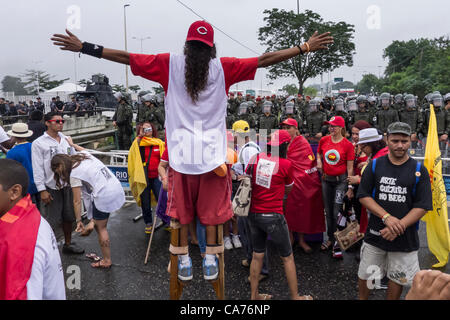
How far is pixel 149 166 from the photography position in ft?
19.6

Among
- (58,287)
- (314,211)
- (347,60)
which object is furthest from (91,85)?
(58,287)

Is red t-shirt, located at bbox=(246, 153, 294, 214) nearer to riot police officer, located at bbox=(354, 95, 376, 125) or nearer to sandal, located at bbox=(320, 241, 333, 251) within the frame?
sandal, located at bbox=(320, 241, 333, 251)

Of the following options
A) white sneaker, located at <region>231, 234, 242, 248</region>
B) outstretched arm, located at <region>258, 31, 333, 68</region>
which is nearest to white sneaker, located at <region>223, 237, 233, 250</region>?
white sneaker, located at <region>231, 234, 242, 248</region>

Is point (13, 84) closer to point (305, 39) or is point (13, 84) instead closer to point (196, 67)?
point (305, 39)

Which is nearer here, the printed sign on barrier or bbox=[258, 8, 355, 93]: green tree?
the printed sign on barrier

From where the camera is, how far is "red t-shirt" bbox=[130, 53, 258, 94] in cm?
259

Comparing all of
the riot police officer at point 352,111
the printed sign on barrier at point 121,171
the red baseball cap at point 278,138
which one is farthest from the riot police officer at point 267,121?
the red baseball cap at point 278,138

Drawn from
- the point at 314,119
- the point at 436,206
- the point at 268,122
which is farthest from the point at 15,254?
the point at 268,122

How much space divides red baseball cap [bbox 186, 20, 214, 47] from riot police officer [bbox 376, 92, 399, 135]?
33.1 feet

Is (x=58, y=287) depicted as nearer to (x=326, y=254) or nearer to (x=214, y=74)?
(x=214, y=74)

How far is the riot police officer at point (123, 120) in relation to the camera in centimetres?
1316

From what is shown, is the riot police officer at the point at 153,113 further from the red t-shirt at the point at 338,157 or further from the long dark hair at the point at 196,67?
the long dark hair at the point at 196,67

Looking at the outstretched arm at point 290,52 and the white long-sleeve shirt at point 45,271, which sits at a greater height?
the outstretched arm at point 290,52

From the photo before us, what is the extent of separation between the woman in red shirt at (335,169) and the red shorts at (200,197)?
2.45 meters
